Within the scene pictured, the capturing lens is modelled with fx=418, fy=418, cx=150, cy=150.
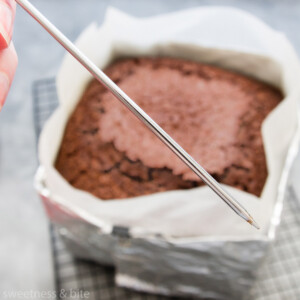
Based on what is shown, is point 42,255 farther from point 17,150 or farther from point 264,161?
point 264,161

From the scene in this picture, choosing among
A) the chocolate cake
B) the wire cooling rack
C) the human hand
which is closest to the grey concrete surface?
the wire cooling rack

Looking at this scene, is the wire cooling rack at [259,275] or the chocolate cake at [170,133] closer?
the chocolate cake at [170,133]

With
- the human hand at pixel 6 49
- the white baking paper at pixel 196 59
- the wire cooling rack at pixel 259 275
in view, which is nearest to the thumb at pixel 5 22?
the human hand at pixel 6 49

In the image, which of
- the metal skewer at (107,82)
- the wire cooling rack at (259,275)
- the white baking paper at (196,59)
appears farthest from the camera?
the wire cooling rack at (259,275)

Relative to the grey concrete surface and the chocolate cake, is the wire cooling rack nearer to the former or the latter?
the grey concrete surface

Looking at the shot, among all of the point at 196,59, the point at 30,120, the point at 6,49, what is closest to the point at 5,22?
Result: the point at 6,49

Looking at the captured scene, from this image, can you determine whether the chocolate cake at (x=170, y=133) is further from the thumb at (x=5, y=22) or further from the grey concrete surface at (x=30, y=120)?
the thumb at (x=5, y=22)
